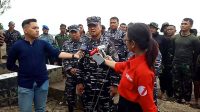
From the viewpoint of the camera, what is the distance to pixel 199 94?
793 cm

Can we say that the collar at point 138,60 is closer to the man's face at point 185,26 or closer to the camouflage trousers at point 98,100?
the camouflage trousers at point 98,100

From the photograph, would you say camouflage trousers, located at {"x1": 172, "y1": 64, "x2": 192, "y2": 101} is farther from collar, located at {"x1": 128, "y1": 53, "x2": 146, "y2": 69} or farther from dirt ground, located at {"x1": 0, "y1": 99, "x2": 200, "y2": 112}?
collar, located at {"x1": 128, "y1": 53, "x2": 146, "y2": 69}

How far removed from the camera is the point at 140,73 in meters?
2.96

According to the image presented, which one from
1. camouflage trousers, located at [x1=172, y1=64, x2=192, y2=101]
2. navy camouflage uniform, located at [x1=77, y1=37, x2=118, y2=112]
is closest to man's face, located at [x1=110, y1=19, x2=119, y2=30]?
camouflage trousers, located at [x1=172, y1=64, x2=192, y2=101]

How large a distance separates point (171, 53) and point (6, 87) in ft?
13.2

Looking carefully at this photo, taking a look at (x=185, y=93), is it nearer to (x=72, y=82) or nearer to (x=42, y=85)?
(x=72, y=82)

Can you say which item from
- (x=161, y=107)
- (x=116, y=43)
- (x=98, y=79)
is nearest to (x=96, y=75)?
(x=98, y=79)

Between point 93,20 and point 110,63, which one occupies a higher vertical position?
point 93,20

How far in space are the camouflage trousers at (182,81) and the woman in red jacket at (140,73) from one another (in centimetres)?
461

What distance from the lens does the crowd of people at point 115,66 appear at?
10.0 ft

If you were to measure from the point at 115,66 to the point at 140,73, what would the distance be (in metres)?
0.71

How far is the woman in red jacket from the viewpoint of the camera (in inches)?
116

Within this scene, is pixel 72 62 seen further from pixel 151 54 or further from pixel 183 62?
pixel 151 54

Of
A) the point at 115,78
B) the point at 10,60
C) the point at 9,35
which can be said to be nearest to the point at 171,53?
the point at 115,78
